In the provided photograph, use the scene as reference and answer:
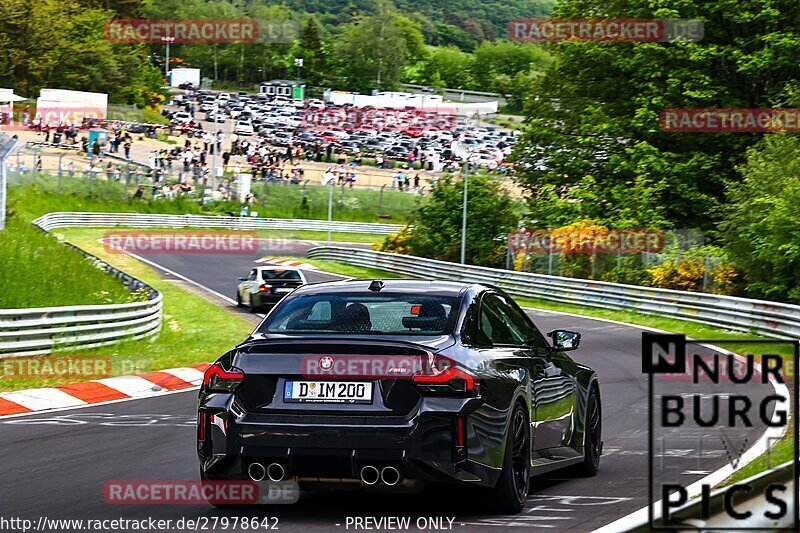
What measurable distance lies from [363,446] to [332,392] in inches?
14.5

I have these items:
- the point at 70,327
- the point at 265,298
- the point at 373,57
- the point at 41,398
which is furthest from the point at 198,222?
the point at 373,57

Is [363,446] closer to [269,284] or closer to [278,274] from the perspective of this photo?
[269,284]

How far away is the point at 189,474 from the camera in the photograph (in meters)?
9.59

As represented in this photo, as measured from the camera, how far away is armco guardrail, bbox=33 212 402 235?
224ft

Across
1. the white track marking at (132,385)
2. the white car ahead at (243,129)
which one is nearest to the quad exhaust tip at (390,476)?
the white track marking at (132,385)

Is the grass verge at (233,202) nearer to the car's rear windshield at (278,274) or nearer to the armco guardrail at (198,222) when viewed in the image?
the armco guardrail at (198,222)

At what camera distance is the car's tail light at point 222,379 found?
298 inches

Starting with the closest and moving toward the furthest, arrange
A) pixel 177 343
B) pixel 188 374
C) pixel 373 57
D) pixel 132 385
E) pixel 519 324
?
pixel 519 324, pixel 132 385, pixel 188 374, pixel 177 343, pixel 373 57

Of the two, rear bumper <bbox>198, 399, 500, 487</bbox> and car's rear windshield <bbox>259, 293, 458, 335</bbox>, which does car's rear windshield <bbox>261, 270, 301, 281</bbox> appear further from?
rear bumper <bbox>198, 399, 500, 487</bbox>

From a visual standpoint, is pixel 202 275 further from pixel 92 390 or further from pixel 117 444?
pixel 117 444

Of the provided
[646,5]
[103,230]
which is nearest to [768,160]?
[646,5]

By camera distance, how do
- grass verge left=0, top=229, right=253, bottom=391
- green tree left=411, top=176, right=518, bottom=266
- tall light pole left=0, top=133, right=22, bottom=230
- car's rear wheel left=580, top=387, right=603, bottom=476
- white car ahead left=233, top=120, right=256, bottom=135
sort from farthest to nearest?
white car ahead left=233, top=120, right=256, bottom=135
green tree left=411, top=176, right=518, bottom=266
tall light pole left=0, top=133, right=22, bottom=230
grass verge left=0, top=229, right=253, bottom=391
car's rear wheel left=580, top=387, right=603, bottom=476

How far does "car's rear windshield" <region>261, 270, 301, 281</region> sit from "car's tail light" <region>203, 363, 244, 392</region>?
1104 inches

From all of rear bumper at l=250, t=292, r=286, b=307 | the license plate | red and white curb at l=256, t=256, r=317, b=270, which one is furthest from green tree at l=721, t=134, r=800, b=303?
the license plate
